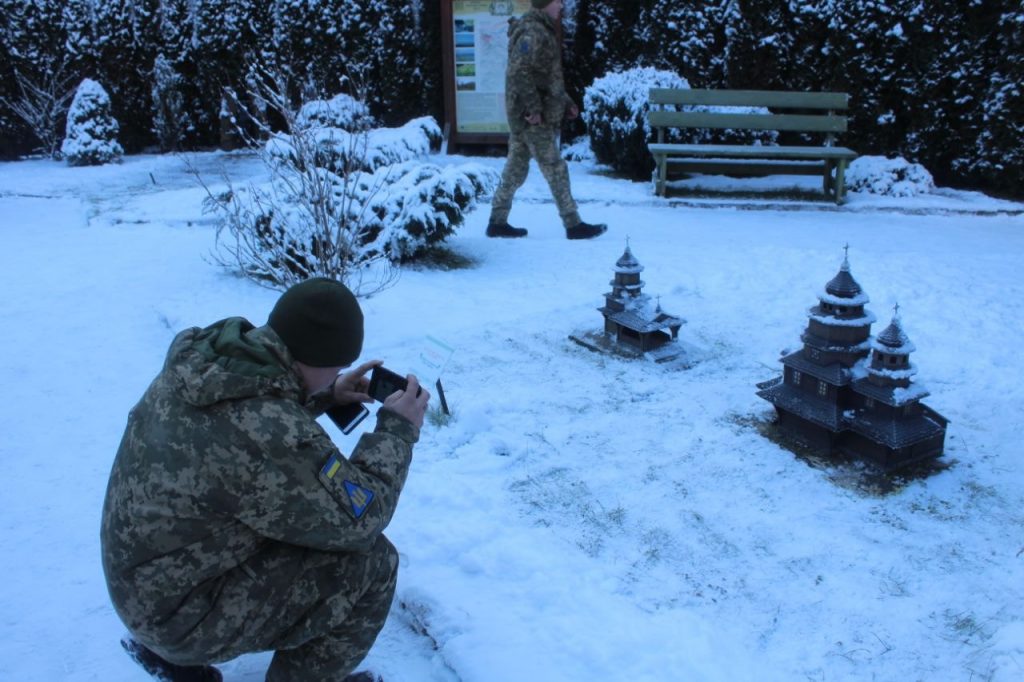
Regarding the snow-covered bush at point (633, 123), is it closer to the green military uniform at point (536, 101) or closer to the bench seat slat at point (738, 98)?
the bench seat slat at point (738, 98)

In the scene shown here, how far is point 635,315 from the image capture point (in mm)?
4852

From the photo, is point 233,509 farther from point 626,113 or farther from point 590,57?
point 590,57

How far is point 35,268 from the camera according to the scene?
22.6ft

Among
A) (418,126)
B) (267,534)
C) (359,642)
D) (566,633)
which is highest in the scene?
(418,126)

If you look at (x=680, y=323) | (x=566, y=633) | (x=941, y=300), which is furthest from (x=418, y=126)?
(x=566, y=633)

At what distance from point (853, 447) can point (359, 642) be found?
2418 mm

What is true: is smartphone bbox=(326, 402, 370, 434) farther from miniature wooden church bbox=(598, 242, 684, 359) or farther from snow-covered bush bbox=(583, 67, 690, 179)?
snow-covered bush bbox=(583, 67, 690, 179)

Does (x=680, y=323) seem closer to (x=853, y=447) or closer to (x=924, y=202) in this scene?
(x=853, y=447)

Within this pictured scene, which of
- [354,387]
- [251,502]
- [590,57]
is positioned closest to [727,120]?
[590,57]

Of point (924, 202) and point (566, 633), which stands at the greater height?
point (924, 202)

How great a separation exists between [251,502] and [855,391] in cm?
265

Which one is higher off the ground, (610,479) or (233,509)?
(233,509)

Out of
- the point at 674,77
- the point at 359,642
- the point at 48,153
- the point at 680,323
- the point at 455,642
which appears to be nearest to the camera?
the point at 359,642

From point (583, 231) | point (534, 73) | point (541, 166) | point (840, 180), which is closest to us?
point (534, 73)
